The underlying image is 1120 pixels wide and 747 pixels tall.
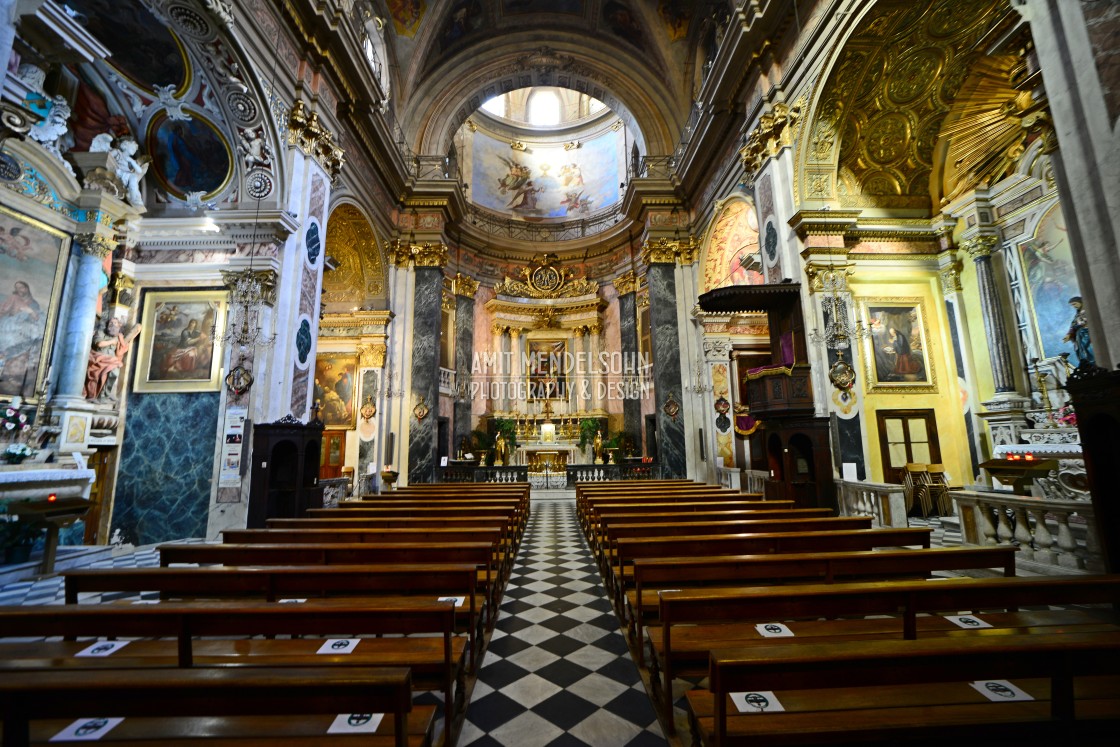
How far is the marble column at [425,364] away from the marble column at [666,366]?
6.48 meters

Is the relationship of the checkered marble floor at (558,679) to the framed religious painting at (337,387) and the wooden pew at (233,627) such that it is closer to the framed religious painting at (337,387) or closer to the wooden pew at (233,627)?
the wooden pew at (233,627)

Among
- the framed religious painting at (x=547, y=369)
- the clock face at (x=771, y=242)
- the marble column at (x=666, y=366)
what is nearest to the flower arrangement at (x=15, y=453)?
the clock face at (x=771, y=242)

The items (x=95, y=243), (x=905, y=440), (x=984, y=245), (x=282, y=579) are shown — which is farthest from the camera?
(x=984, y=245)

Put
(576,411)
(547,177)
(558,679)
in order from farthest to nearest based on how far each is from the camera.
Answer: (547,177) → (576,411) → (558,679)

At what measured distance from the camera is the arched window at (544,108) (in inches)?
863

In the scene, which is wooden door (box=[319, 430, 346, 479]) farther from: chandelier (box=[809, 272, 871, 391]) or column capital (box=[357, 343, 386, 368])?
chandelier (box=[809, 272, 871, 391])

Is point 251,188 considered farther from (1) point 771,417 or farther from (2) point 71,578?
(1) point 771,417

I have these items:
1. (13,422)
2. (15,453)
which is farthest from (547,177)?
(15,453)

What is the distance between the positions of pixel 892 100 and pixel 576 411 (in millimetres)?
12764

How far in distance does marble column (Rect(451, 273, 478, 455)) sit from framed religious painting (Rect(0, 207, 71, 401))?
10383mm

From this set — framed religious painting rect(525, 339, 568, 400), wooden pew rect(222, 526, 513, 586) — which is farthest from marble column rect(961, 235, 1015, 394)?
framed religious painting rect(525, 339, 568, 400)

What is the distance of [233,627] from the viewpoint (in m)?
1.95

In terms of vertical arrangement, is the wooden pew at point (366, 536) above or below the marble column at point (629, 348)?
below

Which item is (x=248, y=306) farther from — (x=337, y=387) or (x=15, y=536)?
(x=337, y=387)
